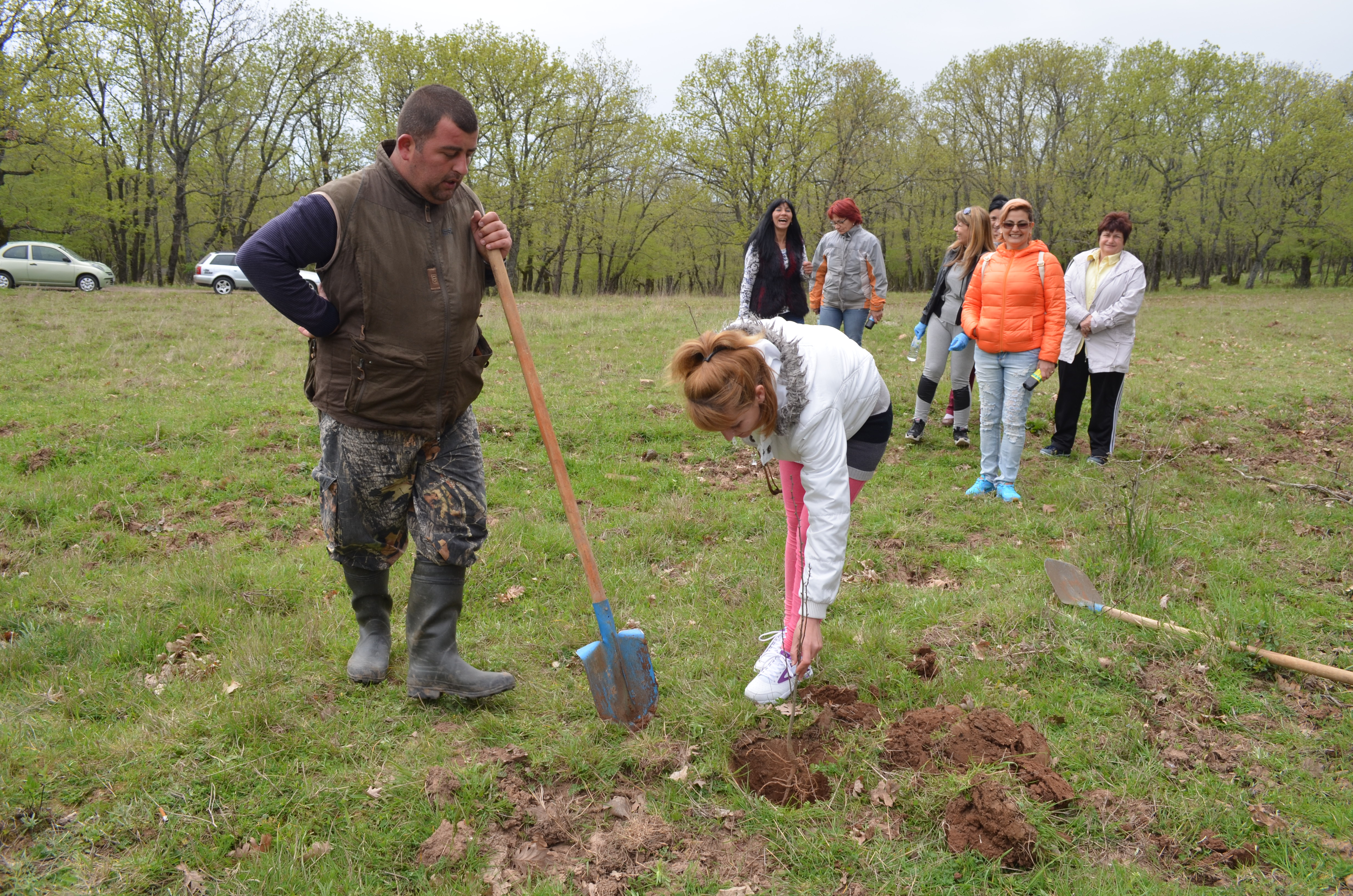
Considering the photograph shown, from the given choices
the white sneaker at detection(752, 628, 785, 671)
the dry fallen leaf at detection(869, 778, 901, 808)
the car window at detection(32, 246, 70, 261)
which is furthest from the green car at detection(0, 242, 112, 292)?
the dry fallen leaf at detection(869, 778, 901, 808)

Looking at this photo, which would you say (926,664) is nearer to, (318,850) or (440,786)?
(440,786)

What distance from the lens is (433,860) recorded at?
2.53m

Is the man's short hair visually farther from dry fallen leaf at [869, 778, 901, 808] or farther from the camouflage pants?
dry fallen leaf at [869, 778, 901, 808]

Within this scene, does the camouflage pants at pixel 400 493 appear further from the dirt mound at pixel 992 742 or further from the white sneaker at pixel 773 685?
the dirt mound at pixel 992 742

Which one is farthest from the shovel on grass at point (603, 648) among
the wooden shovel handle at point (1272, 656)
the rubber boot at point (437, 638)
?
the wooden shovel handle at point (1272, 656)

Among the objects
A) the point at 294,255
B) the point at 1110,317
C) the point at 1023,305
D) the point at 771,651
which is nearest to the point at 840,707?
the point at 771,651

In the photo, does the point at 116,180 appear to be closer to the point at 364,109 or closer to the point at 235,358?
the point at 364,109

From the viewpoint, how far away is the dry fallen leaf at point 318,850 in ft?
8.26

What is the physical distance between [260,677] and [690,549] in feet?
8.49

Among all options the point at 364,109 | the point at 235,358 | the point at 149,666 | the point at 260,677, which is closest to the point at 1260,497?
the point at 260,677

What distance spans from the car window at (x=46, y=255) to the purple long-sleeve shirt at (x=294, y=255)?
24.8 metres

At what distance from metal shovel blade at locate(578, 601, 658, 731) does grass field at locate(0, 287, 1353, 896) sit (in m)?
0.11

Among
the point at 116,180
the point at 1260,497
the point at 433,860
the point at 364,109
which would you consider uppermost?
the point at 364,109

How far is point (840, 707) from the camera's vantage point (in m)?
3.25
